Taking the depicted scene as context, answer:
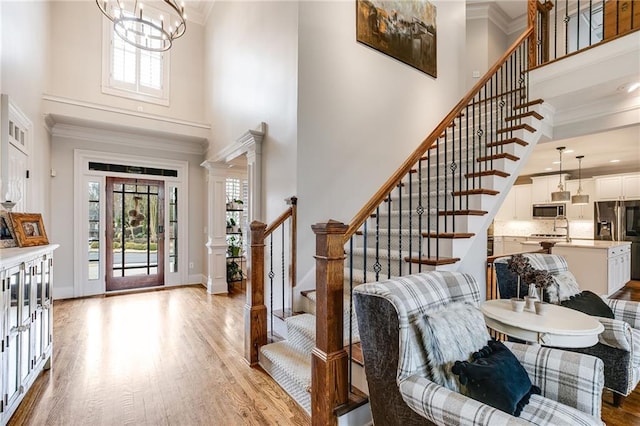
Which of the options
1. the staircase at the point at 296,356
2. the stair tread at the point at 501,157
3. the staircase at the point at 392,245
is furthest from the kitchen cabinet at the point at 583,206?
the staircase at the point at 296,356

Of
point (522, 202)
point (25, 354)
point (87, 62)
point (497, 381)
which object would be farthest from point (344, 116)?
point (522, 202)

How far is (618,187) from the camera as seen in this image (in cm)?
660

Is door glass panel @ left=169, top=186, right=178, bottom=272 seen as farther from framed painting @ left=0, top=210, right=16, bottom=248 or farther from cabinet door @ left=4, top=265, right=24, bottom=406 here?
cabinet door @ left=4, top=265, right=24, bottom=406

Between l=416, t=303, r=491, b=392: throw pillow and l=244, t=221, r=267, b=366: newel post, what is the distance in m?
1.71

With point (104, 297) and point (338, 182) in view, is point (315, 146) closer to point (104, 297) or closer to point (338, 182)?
point (338, 182)

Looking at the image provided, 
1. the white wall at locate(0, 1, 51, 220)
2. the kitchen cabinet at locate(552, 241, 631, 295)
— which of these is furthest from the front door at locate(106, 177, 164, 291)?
the kitchen cabinet at locate(552, 241, 631, 295)

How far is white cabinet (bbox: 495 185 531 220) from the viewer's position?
7.76 metres

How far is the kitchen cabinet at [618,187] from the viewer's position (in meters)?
6.39

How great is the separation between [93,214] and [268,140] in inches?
154

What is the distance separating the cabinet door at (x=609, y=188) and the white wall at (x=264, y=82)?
294 inches

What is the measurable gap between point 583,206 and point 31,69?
10614mm

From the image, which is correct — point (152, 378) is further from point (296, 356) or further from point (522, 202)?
point (522, 202)

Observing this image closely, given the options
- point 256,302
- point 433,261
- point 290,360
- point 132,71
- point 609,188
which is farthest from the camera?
point 609,188

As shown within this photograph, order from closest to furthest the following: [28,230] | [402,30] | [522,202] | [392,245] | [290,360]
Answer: [290,360] → [28,230] → [392,245] → [402,30] → [522,202]
